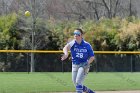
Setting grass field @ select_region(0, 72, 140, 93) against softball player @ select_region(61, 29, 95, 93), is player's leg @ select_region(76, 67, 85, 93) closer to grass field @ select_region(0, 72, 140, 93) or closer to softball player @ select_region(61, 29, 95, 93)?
softball player @ select_region(61, 29, 95, 93)

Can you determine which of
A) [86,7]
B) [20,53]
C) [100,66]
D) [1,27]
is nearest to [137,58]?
[100,66]

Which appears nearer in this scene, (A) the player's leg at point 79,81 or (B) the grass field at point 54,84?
(A) the player's leg at point 79,81

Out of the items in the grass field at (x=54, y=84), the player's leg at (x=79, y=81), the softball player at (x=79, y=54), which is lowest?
the grass field at (x=54, y=84)

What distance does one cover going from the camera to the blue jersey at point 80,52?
11578 mm

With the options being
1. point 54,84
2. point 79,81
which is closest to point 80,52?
point 79,81

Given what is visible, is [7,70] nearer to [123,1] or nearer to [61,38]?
[61,38]

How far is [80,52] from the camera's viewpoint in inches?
456

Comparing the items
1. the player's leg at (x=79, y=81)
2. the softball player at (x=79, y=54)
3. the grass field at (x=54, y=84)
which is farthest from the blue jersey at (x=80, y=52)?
the grass field at (x=54, y=84)

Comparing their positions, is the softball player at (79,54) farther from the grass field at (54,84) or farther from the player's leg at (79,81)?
the grass field at (54,84)

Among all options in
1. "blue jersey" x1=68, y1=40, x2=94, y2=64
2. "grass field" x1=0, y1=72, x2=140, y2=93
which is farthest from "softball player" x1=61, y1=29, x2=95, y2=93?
"grass field" x1=0, y1=72, x2=140, y2=93

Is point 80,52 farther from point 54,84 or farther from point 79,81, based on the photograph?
point 54,84

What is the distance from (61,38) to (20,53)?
31.0 ft

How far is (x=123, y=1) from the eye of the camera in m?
61.3

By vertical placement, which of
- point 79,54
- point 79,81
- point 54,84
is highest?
point 79,54
